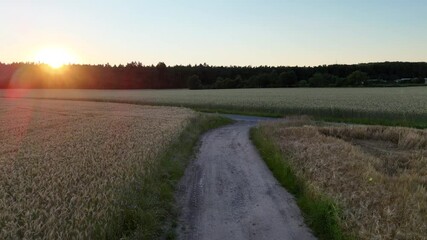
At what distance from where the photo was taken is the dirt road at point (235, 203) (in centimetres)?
992

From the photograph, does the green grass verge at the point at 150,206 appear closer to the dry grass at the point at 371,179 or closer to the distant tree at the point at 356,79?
the dry grass at the point at 371,179

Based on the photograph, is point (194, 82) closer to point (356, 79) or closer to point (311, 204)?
point (356, 79)

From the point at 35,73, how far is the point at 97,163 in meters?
158

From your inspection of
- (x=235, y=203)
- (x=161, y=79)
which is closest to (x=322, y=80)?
(x=161, y=79)

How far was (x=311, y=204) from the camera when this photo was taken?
11.4 meters

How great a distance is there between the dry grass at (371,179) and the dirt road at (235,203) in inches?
45.0

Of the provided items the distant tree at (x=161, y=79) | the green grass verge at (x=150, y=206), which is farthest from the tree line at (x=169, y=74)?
the green grass verge at (x=150, y=206)

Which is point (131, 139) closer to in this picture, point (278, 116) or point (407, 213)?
point (407, 213)

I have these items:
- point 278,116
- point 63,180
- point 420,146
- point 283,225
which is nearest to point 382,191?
point 283,225

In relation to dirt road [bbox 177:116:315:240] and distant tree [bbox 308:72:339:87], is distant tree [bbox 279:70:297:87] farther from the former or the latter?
dirt road [bbox 177:116:315:240]

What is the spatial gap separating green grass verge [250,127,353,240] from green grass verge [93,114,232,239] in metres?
3.45

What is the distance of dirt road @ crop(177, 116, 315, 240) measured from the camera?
9.92 m

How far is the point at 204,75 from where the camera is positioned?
15375 cm

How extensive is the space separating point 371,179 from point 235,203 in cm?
408
